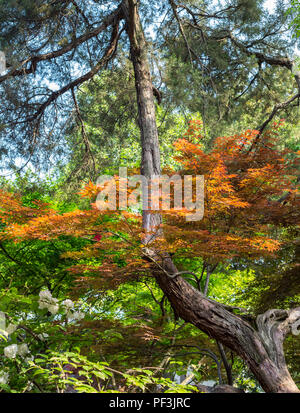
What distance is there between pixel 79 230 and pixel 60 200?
3663 mm

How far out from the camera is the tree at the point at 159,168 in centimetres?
371

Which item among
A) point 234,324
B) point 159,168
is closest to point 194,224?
point 159,168

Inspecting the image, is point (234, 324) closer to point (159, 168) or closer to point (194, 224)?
point (194, 224)

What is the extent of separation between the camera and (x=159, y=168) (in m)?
4.84

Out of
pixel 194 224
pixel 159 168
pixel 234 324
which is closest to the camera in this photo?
pixel 234 324

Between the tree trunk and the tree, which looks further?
the tree

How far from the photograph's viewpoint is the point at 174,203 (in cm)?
395

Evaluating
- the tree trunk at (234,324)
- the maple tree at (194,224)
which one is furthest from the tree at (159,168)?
the maple tree at (194,224)

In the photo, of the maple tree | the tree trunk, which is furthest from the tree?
the maple tree

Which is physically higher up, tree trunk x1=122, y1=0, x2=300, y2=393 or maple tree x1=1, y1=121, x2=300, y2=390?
maple tree x1=1, y1=121, x2=300, y2=390

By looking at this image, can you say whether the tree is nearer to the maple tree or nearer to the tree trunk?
the tree trunk

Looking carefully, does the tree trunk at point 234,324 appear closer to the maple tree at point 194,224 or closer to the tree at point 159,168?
the tree at point 159,168

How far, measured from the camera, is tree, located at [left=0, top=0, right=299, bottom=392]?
12.2 ft
